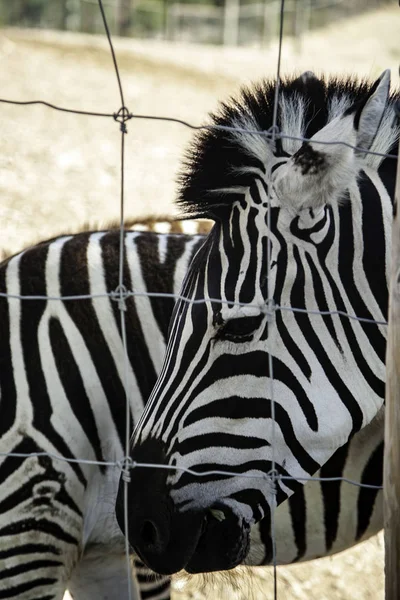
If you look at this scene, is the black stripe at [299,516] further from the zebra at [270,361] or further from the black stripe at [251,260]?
the black stripe at [251,260]

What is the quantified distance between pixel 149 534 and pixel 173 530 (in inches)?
4.0

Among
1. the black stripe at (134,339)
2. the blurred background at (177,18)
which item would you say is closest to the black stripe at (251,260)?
the black stripe at (134,339)

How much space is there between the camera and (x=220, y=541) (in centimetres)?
228

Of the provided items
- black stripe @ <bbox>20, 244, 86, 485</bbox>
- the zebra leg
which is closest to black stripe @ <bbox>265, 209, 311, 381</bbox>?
black stripe @ <bbox>20, 244, 86, 485</bbox>

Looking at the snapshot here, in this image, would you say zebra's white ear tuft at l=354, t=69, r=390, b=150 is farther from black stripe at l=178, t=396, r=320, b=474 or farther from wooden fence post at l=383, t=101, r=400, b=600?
black stripe at l=178, t=396, r=320, b=474

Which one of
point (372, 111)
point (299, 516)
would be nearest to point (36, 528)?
point (299, 516)

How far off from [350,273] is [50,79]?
41.2 feet

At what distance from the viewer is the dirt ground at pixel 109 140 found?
443 cm

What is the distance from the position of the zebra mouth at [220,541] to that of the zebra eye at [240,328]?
1.63 ft

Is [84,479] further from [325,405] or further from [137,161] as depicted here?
[137,161]

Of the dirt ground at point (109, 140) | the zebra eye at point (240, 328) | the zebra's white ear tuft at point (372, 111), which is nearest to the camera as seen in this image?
the zebra's white ear tuft at point (372, 111)

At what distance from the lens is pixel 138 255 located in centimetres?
311

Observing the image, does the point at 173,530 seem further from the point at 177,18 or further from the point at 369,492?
the point at 177,18

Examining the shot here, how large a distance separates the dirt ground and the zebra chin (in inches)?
33.4
